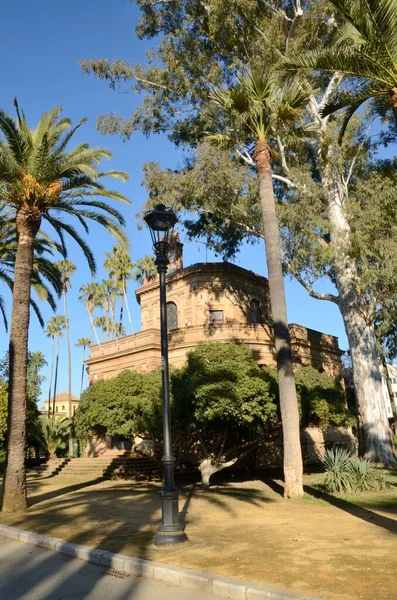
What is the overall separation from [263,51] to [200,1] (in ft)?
17.6

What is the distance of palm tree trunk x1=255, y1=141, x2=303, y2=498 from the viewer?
524 inches

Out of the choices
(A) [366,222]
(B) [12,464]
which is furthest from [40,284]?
(A) [366,222]

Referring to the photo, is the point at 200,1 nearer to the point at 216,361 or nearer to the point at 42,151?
the point at 42,151

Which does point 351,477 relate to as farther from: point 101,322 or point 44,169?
point 101,322

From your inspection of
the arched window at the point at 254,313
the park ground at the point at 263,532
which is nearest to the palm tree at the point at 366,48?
the park ground at the point at 263,532

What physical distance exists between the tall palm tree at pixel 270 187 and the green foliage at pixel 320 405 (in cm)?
638

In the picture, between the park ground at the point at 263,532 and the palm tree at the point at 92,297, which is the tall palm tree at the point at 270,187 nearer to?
the park ground at the point at 263,532

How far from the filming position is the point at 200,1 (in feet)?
82.8

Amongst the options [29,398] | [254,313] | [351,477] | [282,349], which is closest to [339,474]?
[351,477]

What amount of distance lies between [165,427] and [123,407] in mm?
11769

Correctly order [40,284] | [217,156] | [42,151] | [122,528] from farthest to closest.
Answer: [217,156] < [40,284] < [42,151] < [122,528]

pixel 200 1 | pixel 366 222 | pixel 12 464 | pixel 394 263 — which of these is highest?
pixel 200 1

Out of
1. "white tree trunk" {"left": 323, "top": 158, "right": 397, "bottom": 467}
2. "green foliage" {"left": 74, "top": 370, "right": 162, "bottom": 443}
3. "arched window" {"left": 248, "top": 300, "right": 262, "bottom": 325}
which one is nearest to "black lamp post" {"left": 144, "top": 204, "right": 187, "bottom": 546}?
"green foliage" {"left": 74, "top": 370, "right": 162, "bottom": 443}

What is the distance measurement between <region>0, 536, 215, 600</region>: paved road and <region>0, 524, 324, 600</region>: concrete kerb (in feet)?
0.34
